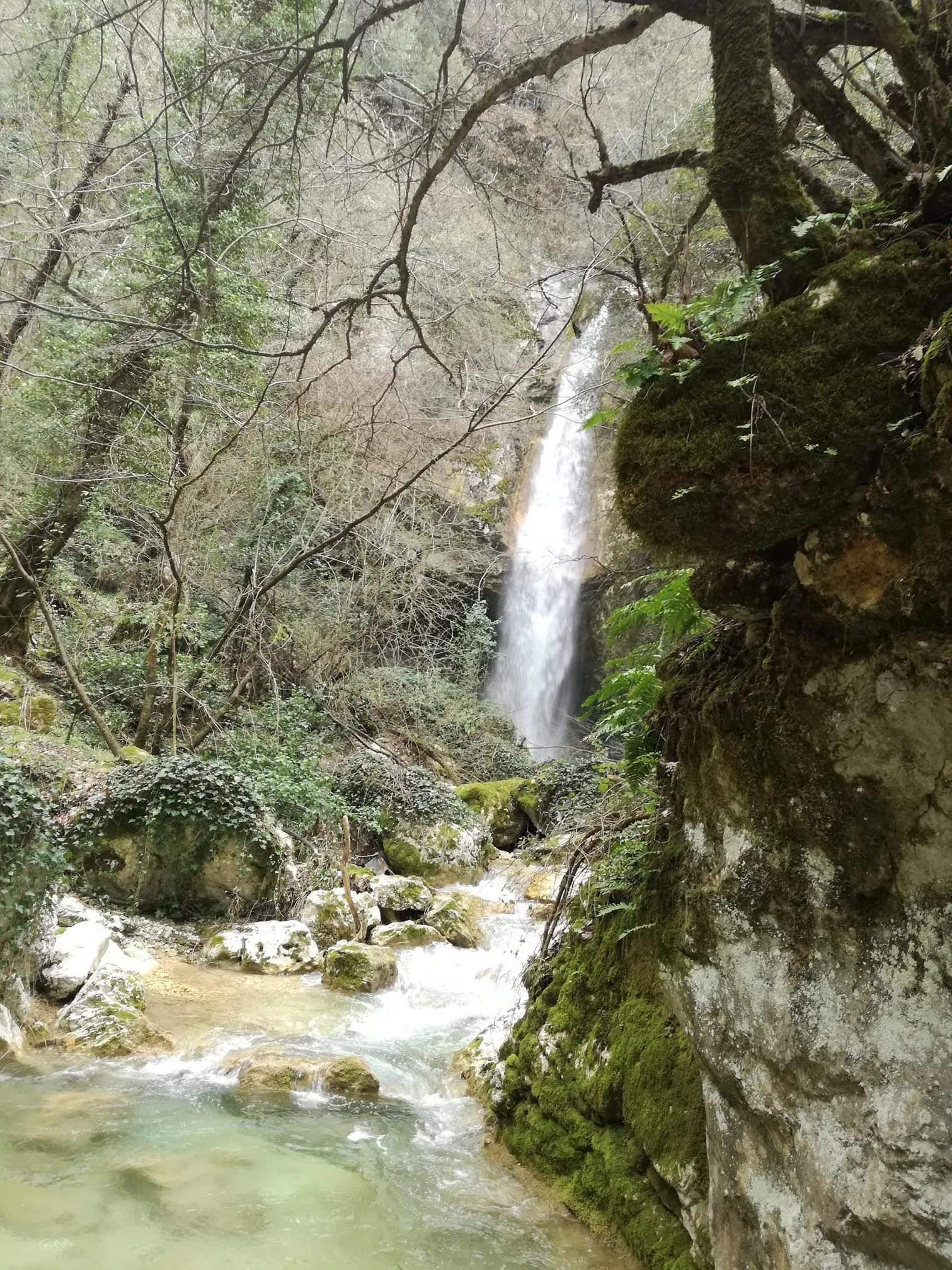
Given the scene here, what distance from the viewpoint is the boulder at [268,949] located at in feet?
24.0

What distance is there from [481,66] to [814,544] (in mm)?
4162

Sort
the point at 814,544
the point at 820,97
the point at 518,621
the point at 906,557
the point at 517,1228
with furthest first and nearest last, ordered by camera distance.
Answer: the point at 518,621 < the point at 517,1228 < the point at 820,97 < the point at 814,544 < the point at 906,557

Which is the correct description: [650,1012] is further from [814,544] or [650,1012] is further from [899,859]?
[814,544]

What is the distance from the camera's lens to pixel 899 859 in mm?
2250

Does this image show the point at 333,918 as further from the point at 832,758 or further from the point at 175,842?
the point at 832,758

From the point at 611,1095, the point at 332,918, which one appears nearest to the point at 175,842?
the point at 332,918

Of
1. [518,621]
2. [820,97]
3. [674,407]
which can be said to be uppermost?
[518,621]

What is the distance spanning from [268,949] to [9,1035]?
280 centimetres

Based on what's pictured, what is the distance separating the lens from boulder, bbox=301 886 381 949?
26.6ft

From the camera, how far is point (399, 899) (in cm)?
903

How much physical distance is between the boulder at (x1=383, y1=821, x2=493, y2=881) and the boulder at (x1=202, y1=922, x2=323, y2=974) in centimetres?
291

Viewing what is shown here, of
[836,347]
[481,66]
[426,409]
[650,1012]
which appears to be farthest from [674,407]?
[426,409]

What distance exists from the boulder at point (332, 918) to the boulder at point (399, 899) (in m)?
0.35

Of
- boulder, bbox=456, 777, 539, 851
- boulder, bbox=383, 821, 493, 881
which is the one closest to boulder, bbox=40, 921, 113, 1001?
boulder, bbox=383, 821, 493, 881
